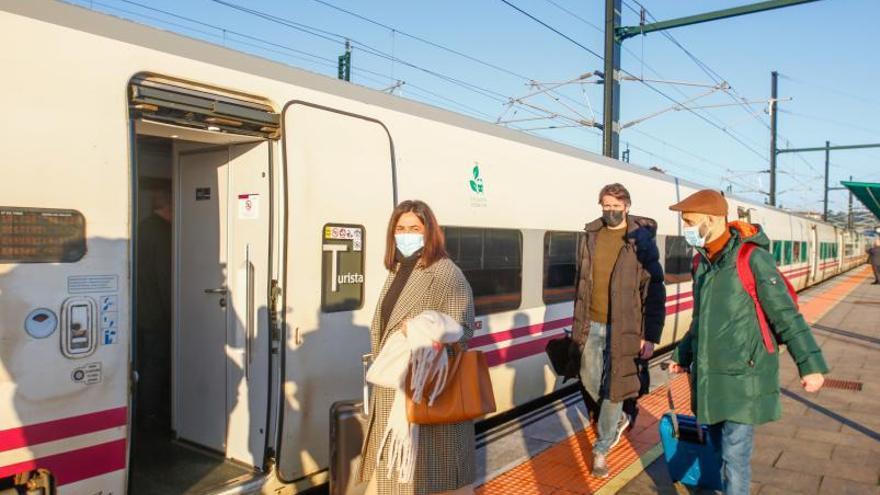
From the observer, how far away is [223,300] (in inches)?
175

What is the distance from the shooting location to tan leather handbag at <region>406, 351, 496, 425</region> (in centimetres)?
299

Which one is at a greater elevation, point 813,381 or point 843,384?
point 813,381

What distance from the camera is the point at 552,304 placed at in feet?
22.5

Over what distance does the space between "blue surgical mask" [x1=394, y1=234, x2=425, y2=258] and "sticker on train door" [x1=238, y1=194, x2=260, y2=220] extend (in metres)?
1.24

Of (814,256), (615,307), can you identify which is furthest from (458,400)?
(814,256)

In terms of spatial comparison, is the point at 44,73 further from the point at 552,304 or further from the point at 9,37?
the point at 552,304

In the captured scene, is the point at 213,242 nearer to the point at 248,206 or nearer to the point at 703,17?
the point at 248,206

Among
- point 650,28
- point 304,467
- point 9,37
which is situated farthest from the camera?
point 650,28

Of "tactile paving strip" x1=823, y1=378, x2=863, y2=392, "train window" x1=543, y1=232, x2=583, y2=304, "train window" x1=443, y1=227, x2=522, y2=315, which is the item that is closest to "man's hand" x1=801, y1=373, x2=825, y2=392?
"train window" x1=443, y1=227, x2=522, y2=315

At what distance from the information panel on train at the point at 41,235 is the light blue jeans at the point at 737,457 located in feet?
10.5

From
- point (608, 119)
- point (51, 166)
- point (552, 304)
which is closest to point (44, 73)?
point (51, 166)

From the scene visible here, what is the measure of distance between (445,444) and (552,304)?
3916 mm

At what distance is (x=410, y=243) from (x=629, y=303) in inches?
84.4

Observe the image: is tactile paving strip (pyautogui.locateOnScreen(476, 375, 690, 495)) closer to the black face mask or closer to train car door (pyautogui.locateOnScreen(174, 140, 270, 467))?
train car door (pyautogui.locateOnScreen(174, 140, 270, 467))
